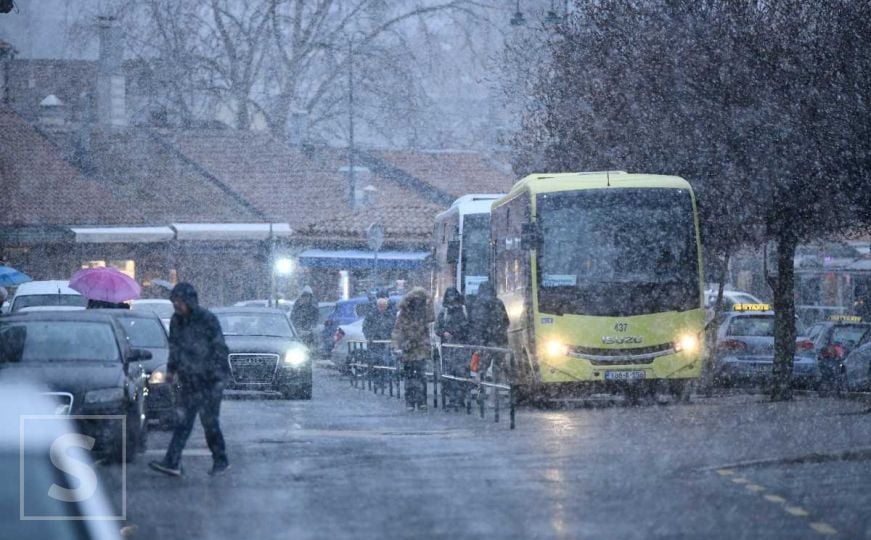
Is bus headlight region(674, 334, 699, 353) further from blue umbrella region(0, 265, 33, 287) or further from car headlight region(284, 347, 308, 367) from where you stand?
blue umbrella region(0, 265, 33, 287)

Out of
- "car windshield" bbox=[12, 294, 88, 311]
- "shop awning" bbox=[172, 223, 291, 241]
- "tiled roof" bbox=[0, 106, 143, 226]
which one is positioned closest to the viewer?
"car windshield" bbox=[12, 294, 88, 311]

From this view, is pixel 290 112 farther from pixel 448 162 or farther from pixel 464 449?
pixel 464 449

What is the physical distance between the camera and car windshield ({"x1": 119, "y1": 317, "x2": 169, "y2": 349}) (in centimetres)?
Answer: 2237

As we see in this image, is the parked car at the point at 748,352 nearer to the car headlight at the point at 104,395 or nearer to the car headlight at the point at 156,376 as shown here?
the car headlight at the point at 156,376

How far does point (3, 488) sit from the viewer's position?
6086mm

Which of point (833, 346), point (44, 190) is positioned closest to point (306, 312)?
point (833, 346)

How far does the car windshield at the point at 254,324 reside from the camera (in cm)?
2916

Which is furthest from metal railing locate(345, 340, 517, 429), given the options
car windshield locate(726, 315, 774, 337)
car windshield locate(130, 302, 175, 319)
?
car windshield locate(726, 315, 774, 337)

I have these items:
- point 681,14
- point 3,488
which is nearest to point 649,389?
point 681,14

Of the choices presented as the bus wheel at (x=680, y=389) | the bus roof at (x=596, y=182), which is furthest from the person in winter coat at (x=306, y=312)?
the bus roof at (x=596, y=182)

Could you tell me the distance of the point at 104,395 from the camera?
51.7 feet

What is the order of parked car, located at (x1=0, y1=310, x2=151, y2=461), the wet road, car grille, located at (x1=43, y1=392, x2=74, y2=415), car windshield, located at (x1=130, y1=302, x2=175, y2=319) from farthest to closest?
car windshield, located at (x1=130, y1=302, x2=175, y2=319), parked car, located at (x1=0, y1=310, x2=151, y2=461), car grille, located at (x1=43, y1=392, x2=74, y2=415), the wet road

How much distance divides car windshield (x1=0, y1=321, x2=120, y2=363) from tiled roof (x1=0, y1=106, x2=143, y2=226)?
36.4 m

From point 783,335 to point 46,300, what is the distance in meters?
13.1
